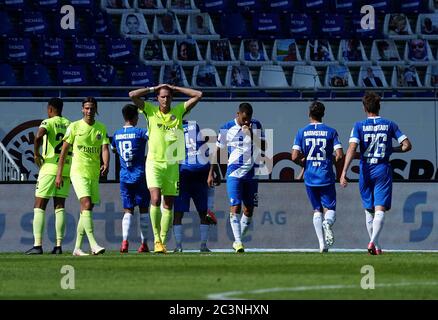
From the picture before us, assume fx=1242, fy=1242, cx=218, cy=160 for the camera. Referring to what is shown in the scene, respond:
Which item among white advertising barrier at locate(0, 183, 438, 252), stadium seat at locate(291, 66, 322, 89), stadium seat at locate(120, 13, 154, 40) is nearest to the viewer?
white advertising barrier at locate(0, 183, 438, 252)

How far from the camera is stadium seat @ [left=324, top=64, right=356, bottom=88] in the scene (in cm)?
2573

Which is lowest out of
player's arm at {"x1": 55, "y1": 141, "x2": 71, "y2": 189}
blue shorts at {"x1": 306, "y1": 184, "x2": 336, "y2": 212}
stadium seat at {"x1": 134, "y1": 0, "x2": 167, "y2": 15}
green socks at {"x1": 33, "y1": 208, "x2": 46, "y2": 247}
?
green socks at {"x1": 33, "y1": 208, "x2": 46, "y2": 247}

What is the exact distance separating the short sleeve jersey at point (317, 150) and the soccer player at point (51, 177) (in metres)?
3.21

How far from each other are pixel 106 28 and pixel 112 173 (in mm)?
5796

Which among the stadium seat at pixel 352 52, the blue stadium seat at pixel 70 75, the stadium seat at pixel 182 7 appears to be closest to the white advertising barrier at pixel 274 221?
the blue stadium seat at pixel 70 75

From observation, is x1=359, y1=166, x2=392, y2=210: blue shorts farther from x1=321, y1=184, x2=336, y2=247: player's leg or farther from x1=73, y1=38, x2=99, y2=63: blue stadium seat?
x1=73, y1=38, x2=99, y2=63: blue stadium seat

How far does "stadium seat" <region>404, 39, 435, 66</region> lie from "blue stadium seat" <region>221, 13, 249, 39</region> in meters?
3.56

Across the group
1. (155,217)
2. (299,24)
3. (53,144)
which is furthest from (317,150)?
(299,24)

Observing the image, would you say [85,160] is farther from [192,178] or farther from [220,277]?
[220,277]

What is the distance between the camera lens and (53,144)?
55.9 ft

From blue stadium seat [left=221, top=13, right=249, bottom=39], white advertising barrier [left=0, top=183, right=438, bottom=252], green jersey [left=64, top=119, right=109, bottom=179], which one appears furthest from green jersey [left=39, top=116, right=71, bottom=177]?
blue stadium seat [left=221, top=13, right=249, bottom=39]

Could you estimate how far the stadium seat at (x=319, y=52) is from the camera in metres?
26.6

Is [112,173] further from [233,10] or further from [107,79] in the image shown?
[233,10]

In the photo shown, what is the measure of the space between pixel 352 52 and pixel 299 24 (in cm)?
136
